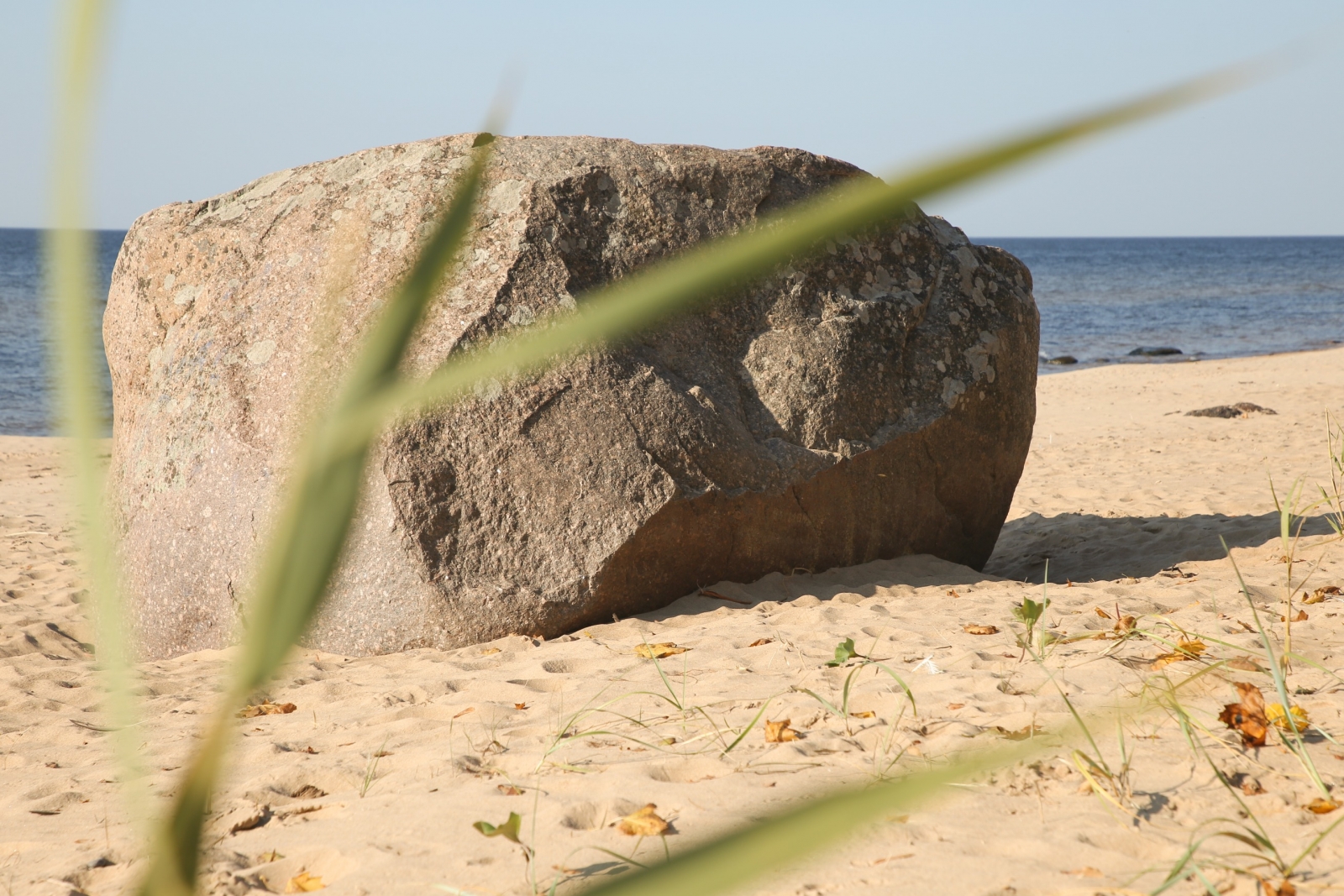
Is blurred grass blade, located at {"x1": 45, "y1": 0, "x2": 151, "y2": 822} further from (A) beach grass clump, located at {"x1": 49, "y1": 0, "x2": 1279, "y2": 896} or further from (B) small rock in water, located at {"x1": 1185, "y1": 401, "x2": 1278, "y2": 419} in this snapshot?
(B) small rock in water, located at {"x1": 1185, "y1": 401, "x2": 1278, "y2": 419}

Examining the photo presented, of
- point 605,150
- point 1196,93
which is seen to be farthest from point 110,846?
point 605,150

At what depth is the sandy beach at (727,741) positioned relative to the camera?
6.19 ft

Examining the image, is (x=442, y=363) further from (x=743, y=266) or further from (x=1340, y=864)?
(x=743, y=266)

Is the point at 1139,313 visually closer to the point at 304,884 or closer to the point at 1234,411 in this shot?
the point at 1234,411

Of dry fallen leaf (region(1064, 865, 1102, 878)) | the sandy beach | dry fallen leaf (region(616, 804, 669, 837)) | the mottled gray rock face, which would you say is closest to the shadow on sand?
the sandy beach

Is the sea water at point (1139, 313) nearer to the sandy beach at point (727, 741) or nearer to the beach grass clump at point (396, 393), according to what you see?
the sandy beach at point (727, 741)

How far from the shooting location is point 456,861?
1.92m

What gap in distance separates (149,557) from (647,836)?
2974mm

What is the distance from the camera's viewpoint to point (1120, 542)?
5469 mm

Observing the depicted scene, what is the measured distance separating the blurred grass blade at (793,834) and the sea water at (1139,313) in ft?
23.2

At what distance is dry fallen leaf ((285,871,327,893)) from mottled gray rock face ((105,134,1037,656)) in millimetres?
1792

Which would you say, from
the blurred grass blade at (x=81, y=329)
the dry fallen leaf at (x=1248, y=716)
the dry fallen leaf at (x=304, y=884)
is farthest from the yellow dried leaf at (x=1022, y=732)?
the blurred grass blade at (x=81, y=329)

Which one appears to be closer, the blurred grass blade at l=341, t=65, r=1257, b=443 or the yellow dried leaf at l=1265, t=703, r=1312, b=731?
the blurred grass blade at l=341, t=65, r=1257, b=443

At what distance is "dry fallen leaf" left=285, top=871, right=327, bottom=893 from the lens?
74.2 inches
